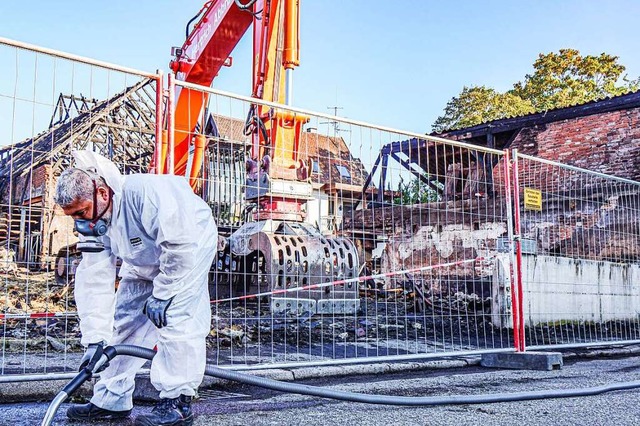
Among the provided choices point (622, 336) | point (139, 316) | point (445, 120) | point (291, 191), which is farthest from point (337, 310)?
point (445, 120)

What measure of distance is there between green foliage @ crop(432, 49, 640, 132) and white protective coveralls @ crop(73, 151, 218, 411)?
104ft

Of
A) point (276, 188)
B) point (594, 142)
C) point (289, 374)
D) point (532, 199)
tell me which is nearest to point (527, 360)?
point (532, 199)

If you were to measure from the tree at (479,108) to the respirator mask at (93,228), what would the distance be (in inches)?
1232

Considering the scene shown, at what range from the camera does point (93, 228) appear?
11.2ft

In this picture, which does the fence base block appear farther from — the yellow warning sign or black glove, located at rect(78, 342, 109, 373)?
black glove, located at rect(78, 342, 109, 373)

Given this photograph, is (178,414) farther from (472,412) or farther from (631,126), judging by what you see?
(631,126)

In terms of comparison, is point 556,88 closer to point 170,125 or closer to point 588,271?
point 588,271

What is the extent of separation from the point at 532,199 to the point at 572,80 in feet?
96.3

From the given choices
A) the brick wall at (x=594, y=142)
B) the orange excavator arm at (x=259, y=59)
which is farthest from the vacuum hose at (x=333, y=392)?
the brick wall at (x=594, y=142)

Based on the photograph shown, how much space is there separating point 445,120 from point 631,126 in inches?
813

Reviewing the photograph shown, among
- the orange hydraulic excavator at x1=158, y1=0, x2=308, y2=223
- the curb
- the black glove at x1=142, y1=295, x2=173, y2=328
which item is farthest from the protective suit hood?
the orange hydraulic excavator at x1=158, y1=0, x2=308, y2=223

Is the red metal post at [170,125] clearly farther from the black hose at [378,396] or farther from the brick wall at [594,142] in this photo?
the brick wall at [594,142]

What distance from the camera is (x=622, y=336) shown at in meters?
9.36

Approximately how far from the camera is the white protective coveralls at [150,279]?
3.23 m
